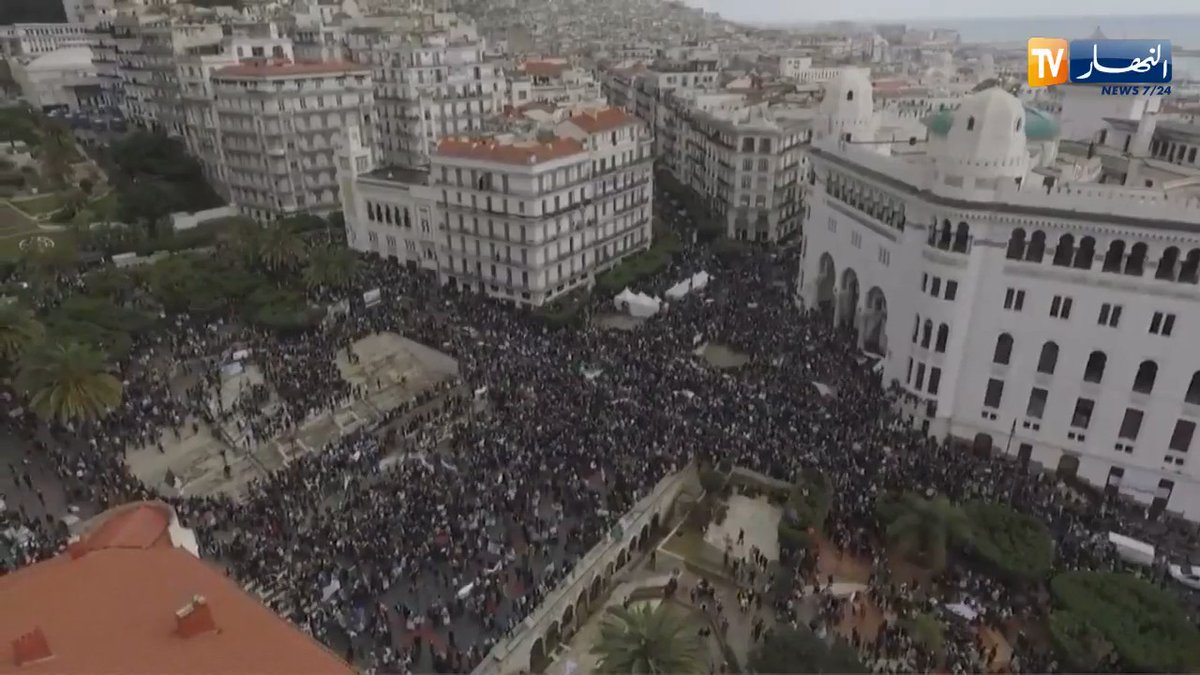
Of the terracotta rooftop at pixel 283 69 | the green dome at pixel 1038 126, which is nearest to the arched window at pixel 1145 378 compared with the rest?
the green dome at pixel 1038 126

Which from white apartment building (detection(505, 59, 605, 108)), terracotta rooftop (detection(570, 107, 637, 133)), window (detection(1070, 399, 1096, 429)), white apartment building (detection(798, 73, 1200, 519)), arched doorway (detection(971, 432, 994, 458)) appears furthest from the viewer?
white apartment building (detection(505, 59, 605, 108))

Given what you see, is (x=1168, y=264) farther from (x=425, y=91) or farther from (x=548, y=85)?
(x=548, y=85)

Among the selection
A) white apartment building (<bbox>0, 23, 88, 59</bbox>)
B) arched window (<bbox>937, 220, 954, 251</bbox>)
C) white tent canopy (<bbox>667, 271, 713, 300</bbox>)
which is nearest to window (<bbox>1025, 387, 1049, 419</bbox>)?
arched window (<bbox>937, 220, 954, 251</bbox>)

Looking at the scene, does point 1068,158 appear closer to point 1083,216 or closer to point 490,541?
point 1083,216

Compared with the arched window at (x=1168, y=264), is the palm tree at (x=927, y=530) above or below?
below

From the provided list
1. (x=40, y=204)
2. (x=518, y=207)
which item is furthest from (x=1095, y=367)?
(x=40, y=204)

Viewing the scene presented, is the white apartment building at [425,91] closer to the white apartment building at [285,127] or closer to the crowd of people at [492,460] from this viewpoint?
the white apartment building at [285,127]

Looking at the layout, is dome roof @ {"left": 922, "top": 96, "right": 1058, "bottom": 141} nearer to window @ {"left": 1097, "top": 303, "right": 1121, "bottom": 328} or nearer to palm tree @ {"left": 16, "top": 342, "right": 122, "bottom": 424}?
window @ {"left": 1097, "top": 303, "right": 1121, "bottom": 328}
